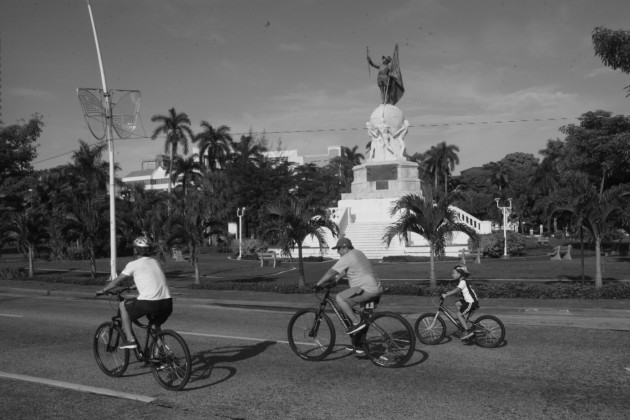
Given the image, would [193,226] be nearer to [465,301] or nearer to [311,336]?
[311,336]

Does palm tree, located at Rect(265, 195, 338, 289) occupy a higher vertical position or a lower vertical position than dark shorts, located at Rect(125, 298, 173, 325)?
higher

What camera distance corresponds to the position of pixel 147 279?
6.91 meters

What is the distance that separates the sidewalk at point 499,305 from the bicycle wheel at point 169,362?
274 inches

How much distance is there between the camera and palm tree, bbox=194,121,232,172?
218 feet

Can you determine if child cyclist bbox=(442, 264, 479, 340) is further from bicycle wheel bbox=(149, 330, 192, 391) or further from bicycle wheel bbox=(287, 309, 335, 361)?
bicycle wheel bbox=(149, 330, 192, 391)

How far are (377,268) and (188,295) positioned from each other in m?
10.9

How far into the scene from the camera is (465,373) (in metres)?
Result: 7.43

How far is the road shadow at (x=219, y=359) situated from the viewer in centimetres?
741

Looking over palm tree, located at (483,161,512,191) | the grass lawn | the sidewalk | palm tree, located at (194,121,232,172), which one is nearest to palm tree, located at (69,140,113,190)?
palm tree, located at (194,121,232,172)

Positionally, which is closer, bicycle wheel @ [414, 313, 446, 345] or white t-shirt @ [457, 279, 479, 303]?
white t-shirt @ [457, 279, 479, 303]

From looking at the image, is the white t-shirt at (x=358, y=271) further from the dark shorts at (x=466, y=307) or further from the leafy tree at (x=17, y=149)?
the leafy tree at (x=17, y=149)

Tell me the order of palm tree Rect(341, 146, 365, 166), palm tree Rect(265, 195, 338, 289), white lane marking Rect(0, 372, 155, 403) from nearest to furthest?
1. white lane marking Rect(0, 372, 155, 403)
2. palm tree Rect(265, 195, 338, 289)
3. palm tree Rect(341, 146, 365, 166)

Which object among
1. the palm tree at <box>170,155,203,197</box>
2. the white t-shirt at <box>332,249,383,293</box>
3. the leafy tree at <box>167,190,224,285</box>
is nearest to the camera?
the white t-shirt at <box>332,249,383,293</box>

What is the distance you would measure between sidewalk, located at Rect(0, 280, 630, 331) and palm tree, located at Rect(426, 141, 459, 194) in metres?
74.5
